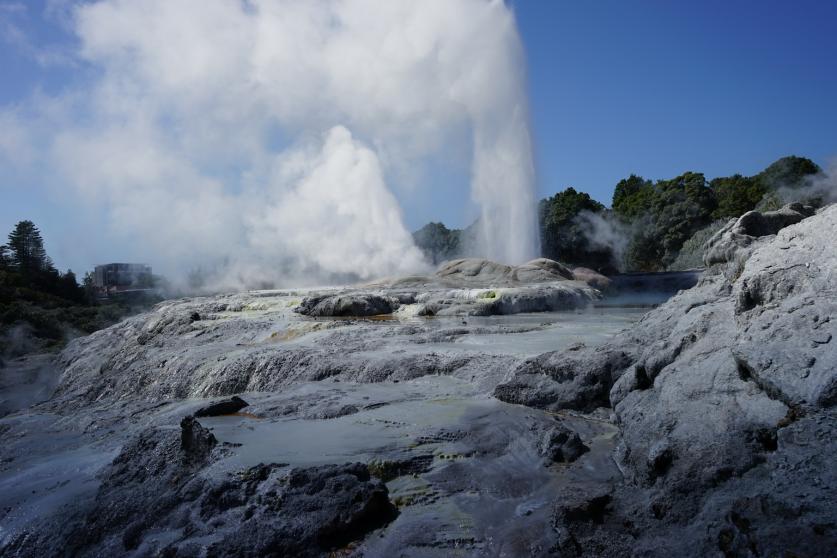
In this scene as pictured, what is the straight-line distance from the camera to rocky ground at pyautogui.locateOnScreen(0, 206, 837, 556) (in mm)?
2619

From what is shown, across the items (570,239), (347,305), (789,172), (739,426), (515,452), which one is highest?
(789,172)

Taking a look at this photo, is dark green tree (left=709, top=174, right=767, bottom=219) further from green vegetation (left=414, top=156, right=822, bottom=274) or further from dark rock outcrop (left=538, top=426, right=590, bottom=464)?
dark rock outcrop (left=538, top=426, right=590, bottom=464)

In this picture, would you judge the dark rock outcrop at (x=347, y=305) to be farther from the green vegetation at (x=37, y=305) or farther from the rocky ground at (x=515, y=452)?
the green vegetation at (x=37, y=305)

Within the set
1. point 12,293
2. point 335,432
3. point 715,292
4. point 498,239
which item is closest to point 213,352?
point 335,432

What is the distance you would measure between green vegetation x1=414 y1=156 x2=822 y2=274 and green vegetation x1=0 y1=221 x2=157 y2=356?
21584mm

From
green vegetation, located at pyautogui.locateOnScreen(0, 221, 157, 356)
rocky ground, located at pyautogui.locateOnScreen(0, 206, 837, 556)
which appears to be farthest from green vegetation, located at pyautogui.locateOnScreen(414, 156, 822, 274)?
rocky ground, located at pyautogui.locateOnScreen(0, 206, 837, 556)

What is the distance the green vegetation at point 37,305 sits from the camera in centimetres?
2012

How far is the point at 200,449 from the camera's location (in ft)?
12.9

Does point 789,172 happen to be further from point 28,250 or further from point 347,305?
point 28,250

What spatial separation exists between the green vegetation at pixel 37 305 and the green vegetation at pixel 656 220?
2158cm

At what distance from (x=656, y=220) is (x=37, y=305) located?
35.2 metres

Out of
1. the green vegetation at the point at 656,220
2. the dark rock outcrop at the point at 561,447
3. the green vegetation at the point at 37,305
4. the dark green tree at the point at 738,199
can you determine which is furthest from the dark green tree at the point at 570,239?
the dark rock outcrop at the point at 561,447

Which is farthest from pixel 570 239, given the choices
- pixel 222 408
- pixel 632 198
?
pixel 222 408

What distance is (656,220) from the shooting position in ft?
119
